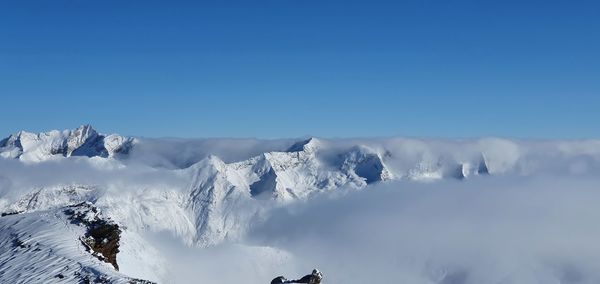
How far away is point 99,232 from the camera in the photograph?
2643 inches

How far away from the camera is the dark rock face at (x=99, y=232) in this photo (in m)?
65.9

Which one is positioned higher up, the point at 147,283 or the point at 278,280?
the point at 147,283

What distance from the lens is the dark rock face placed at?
2595 inches

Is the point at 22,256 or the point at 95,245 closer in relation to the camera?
the point at 22,256

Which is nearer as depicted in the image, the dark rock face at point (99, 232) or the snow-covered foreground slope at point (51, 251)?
the snow-covered foreground slope at point (51, 251)

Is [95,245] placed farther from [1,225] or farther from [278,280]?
[278,280]

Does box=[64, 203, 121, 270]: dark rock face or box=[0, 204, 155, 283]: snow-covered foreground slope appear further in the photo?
box=[64, 203, 121, 270]: dark rock face

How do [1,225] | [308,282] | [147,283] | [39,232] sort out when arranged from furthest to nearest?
[1,225], [39,232], [308,282], [147,283]

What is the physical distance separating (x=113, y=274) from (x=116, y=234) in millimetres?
17017

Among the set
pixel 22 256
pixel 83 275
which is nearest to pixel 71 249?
pixel 22 256

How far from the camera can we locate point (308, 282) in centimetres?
5728

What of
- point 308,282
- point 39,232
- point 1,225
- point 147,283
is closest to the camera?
point 147,283

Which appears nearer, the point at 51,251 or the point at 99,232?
the point at 51,251

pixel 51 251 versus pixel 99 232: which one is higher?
pixel 51 251
